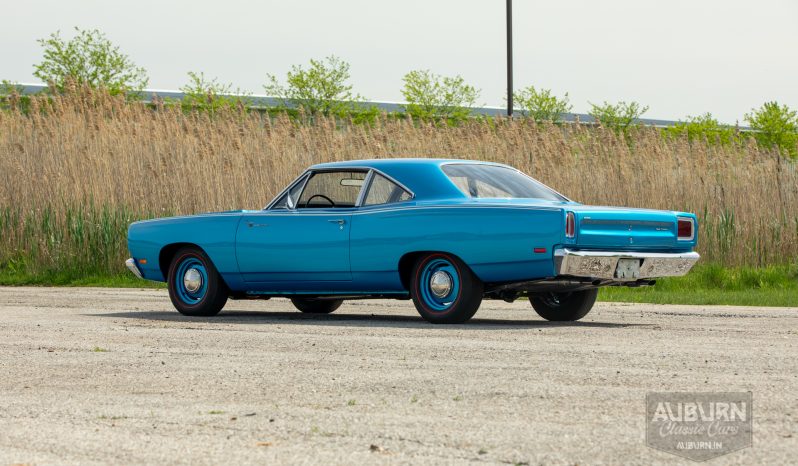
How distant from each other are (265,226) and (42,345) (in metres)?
2.72

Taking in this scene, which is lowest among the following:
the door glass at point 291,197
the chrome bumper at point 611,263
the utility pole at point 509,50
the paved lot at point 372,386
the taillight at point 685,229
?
the paved lot at point 372,386

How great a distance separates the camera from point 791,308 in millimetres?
12961

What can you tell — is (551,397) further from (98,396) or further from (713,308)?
(713,308)

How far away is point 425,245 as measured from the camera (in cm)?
1030

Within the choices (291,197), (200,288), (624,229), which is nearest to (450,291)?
(624,229)

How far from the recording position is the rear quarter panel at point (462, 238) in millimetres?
9766

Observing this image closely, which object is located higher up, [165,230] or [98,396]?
[165,230]

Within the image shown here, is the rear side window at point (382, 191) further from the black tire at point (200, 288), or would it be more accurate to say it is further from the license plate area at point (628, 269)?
the license plate area at point (628, 269)

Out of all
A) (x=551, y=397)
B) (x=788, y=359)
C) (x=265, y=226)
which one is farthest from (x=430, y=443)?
(x=265, y=226)

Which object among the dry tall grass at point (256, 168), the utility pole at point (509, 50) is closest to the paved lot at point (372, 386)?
the dry tall grass at point (256, 168)

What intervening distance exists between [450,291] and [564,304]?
1532 millimetres

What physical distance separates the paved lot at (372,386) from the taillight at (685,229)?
77cm

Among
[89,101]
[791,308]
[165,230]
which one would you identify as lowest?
[791,308]
